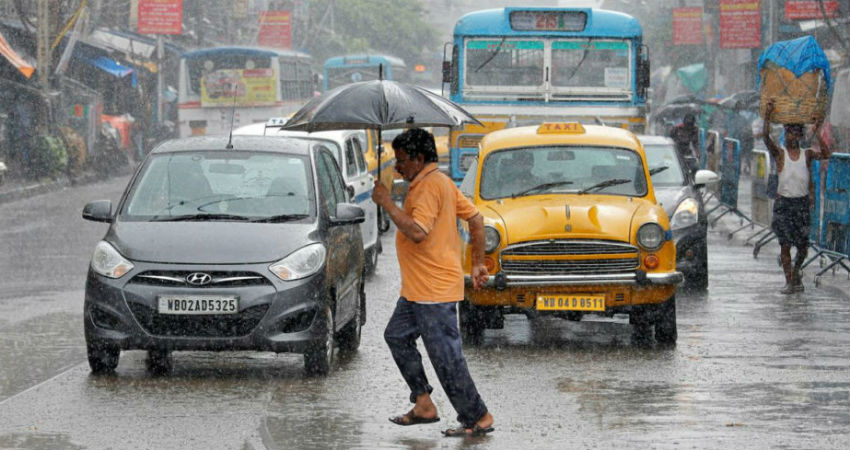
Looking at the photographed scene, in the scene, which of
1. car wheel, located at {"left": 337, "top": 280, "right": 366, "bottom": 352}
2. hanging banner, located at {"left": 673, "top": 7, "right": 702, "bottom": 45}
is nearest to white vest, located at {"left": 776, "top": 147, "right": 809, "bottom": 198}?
car wheel, located at {"left": 337, "top": 280, "right": 366, "bottom": 352}

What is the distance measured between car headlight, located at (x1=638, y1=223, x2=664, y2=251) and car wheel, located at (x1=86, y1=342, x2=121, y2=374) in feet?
12.8

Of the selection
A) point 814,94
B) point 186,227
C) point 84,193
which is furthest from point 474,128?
point 84,193

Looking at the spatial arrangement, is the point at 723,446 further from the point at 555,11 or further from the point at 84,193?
the point at 84,193

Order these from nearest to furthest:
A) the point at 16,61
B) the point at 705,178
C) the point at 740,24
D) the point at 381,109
Answer: 1. the point at 381,109
2. the point at 705,178
3. the point at 16,61
4. the point at 740,24

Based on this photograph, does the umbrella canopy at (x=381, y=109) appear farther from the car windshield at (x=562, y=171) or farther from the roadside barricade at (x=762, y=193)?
the roadside barricade at (x=762, y=193)

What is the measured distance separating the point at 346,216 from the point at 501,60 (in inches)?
419

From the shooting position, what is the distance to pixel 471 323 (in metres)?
11.6

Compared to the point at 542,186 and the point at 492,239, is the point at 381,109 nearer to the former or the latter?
the point at 492,239

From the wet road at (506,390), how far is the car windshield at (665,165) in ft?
7.42

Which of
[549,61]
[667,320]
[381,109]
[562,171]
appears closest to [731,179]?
[549,61]

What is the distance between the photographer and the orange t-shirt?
25.6 ft

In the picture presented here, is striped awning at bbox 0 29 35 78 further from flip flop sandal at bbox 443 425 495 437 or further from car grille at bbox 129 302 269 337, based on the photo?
flip flop sandal at bbox 443 425 495 437

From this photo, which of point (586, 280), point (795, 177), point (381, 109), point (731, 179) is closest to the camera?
point (381, 109)

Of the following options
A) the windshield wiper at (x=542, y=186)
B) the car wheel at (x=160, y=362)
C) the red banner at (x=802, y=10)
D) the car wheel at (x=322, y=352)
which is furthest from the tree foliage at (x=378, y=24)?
the car wheel at (x=322, y=352)
